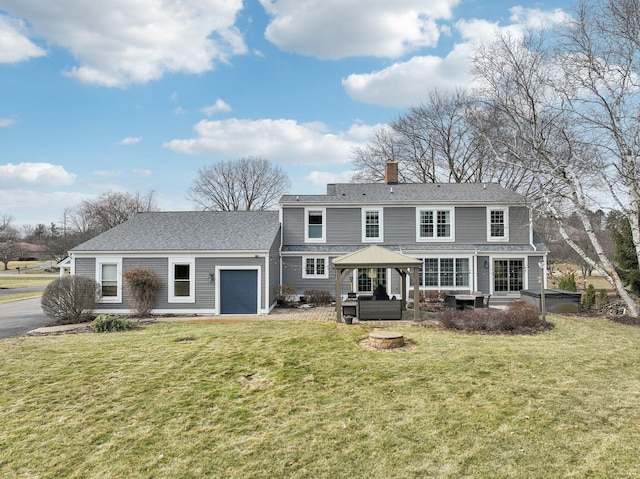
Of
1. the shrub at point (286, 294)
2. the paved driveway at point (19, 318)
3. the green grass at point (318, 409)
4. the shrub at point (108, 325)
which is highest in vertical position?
the shrub at point (286, 294)

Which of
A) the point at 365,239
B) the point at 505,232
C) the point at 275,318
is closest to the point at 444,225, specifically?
the point at 505,232

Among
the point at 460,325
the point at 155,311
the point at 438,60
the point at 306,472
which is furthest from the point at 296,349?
the point at 438,60

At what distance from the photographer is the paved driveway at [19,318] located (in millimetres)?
13875

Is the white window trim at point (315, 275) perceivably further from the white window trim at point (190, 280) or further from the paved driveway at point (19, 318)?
the paved driveway at point (19, 318)

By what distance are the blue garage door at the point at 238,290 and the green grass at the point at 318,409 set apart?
20.5ft

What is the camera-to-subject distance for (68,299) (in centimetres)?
1509

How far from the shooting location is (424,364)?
8656 mm

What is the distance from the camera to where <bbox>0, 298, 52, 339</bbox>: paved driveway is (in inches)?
546

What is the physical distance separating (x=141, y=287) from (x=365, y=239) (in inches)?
430

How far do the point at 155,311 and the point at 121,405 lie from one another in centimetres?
1105

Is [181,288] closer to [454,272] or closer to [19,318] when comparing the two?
[19,318]

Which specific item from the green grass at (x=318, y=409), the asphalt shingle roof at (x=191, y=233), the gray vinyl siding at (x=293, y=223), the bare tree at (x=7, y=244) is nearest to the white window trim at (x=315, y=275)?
the gray vinyl siding at (x=293, y=223)

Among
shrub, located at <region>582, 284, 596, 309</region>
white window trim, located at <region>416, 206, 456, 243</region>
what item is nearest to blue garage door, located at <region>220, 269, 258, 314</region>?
white window trim, located at <region>416, 206, 456, 243</region>

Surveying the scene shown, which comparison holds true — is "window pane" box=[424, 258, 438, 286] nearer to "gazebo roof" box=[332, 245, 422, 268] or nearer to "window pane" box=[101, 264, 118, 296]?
"gazebo roof" box=[332, 245, 422, 268]
